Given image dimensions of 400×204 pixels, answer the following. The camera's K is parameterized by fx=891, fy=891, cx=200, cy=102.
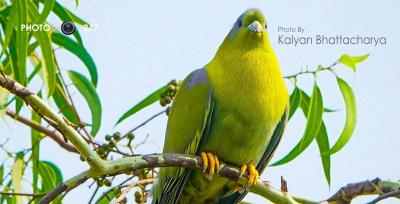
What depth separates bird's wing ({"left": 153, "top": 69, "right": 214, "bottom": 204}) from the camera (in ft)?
10.1

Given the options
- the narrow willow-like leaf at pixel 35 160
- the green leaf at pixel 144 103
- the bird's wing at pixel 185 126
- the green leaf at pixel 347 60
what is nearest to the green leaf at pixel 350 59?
the green leaf at pixel 347 60

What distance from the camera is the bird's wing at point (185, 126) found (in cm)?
307

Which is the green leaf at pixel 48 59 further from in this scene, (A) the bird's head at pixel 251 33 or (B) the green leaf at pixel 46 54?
(A) the bird's head at pixel 251 33

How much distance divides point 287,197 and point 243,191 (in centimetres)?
52

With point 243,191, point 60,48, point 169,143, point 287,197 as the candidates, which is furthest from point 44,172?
point 287,197

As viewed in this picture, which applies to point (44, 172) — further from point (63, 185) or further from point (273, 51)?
point (63, 185)

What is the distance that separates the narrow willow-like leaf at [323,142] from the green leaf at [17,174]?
3.89 ft

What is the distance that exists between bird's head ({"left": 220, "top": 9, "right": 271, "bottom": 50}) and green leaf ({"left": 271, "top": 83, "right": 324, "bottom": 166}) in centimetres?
27

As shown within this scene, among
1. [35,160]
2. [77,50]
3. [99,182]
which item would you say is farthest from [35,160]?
[99,182]

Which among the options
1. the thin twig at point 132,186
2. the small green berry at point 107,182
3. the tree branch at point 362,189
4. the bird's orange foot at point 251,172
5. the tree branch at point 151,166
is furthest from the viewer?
the small green berry at point 107,182

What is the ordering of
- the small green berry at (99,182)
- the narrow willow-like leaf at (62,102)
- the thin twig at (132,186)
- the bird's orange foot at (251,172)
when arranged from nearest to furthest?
the thin twig at (132,186) < the bird's orange foot at (251,172) < the small green berry at (99,182) < the narrow willow-like leaf at (62,102)

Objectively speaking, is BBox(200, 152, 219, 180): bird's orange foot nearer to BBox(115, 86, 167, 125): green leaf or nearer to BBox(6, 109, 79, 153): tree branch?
BBox(115, 86, 167, 125): green leaf

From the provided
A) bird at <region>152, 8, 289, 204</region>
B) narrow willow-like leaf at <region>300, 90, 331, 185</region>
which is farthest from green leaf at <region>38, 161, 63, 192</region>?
narrow willow-like leaf at <region>300, 90, 331, 185</region>

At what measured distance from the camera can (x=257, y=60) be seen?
10.6 feet
